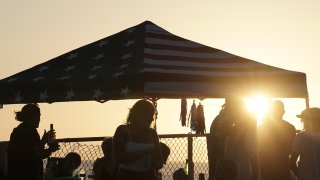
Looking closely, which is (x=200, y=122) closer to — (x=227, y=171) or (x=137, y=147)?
(x=227, y=171)

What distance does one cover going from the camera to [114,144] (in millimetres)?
5293

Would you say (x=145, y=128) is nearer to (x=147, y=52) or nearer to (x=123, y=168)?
(x=123, y=168)

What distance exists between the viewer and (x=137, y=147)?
527cm

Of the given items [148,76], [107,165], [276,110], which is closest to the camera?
[148,76]

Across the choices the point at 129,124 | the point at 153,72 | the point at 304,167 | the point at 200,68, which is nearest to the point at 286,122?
the point at 304,167

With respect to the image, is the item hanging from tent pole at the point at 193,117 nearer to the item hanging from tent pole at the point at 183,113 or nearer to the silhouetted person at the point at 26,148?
the item hanging from tent pole at the point at 183,113

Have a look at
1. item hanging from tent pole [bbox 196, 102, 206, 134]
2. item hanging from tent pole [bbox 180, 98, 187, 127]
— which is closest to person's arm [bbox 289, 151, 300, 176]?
item hanging from tent pole [bbox 196, 102, 206, 134]

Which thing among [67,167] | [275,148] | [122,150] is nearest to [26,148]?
[122,150]

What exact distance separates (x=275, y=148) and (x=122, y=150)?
7.26ft

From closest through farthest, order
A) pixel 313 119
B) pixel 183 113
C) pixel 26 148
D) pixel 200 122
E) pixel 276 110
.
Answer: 1. pixel 26 148
2. pixel 276 110
3. pixel 313 119
4. pixel 200 122
5. pixel 183 113

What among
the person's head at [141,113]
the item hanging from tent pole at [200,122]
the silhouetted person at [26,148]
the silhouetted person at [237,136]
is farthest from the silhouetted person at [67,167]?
the item hanging from tent pole at [200,122]

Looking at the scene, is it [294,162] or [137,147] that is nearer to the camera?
[137,147]

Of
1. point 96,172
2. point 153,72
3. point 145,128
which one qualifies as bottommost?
point 96,172

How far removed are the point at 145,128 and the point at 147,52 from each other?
64.8 inches
